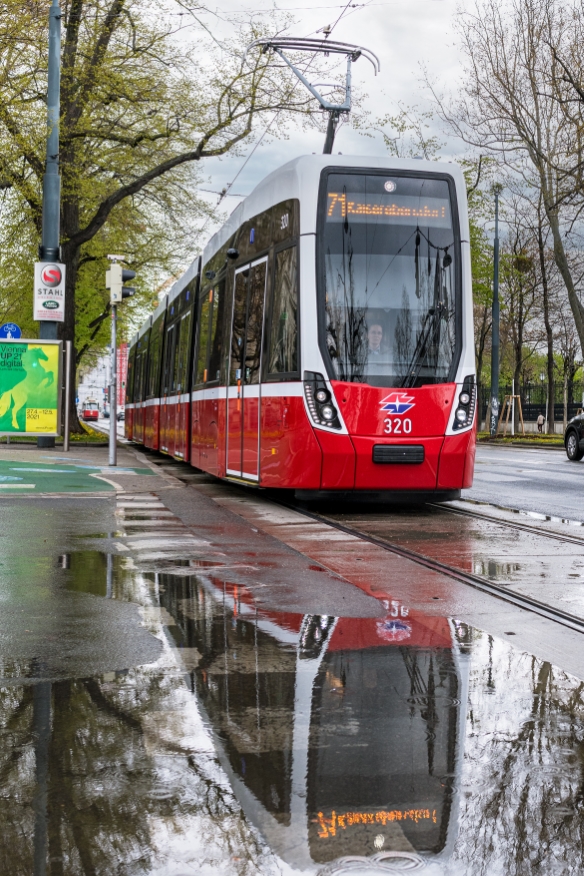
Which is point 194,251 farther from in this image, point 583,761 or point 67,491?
point 583,761

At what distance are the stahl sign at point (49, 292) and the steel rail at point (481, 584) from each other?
12.9 metres

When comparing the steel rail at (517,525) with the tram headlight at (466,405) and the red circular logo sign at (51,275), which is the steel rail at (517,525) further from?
the red circular logo sign at (51,275)

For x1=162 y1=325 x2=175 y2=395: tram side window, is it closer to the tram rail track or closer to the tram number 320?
the tram rail track

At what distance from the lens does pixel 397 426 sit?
11922 millimetres

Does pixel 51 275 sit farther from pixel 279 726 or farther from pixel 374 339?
pixel 279 726

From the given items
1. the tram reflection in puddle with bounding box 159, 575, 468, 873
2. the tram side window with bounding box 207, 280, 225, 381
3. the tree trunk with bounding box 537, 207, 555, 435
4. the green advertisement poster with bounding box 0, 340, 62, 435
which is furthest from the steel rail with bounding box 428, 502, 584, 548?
the tree trunk with bounding box 537, 207, 555, 435

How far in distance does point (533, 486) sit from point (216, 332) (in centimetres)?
510

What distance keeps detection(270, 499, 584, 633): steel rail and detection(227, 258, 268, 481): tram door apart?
2.45 meters

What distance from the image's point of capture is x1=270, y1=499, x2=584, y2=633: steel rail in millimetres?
6320

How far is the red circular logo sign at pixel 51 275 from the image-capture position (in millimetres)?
22406

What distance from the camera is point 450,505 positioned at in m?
13.8

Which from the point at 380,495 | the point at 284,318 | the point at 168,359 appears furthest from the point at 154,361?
the point at 380,495

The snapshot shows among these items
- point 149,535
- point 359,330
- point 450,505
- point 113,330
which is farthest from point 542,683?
point 113,330

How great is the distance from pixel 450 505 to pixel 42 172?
1643 cm
